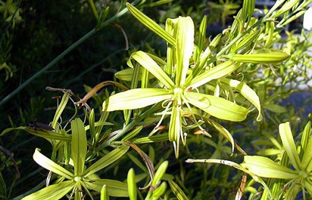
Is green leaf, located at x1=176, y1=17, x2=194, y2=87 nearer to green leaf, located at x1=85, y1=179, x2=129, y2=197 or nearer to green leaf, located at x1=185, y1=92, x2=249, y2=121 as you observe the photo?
green leaf, located at x1=185, y1=92, x2=249, y2=121

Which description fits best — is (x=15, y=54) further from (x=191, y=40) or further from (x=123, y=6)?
(x=191, y=40)

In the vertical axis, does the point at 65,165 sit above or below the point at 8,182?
above

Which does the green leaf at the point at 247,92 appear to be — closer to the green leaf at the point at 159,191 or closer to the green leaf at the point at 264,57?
the green leaf at the point at 264,57

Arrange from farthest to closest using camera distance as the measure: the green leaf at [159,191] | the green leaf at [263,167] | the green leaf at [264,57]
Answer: the green leaf at [263,167]
the green leaf at [264,57]
the green leaf at [159,191]

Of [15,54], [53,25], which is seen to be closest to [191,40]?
[15,54]

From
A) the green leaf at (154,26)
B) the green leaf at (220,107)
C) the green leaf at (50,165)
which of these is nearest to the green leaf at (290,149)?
the green leaf at (220,107)

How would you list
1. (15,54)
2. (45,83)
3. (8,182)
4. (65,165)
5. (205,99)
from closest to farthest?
(205,99) < (65,165) < (8,182) < (45,83) < (15,54)

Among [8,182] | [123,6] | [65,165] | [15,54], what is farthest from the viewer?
[15,54]
